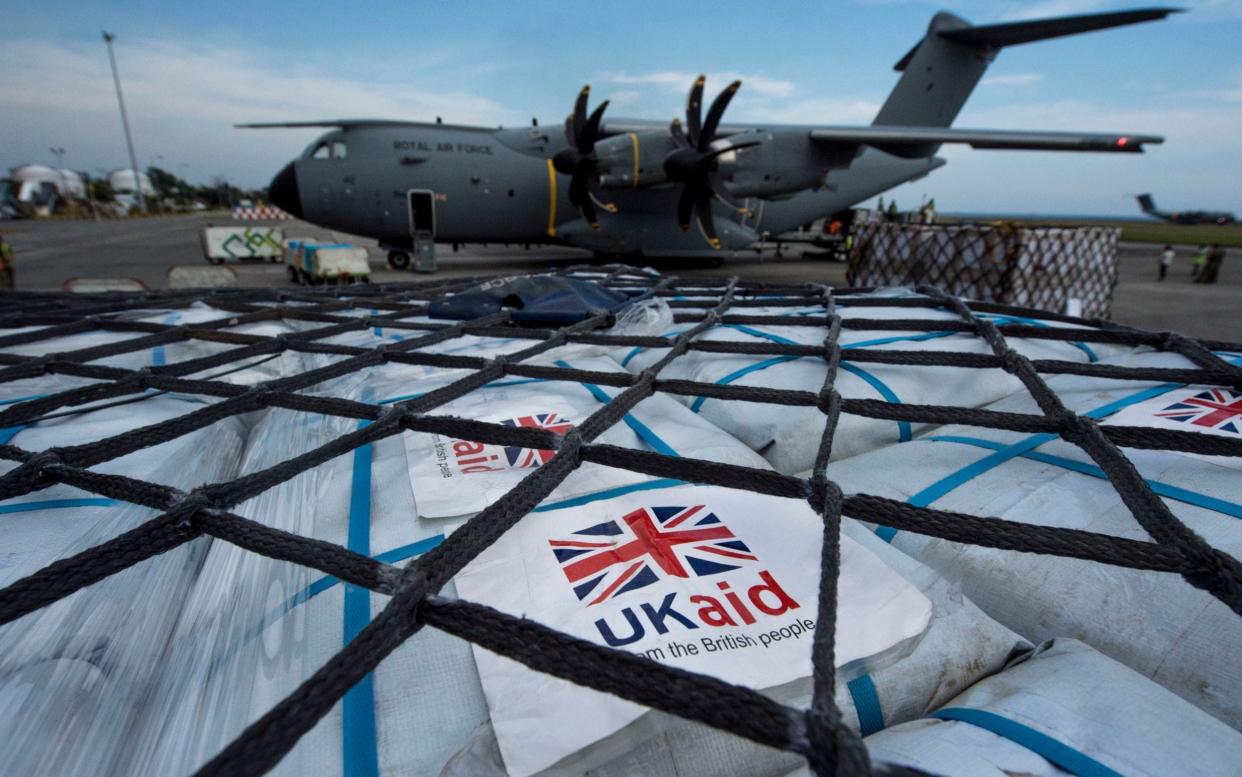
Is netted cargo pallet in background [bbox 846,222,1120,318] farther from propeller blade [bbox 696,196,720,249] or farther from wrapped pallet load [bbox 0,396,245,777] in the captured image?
wrapped pallet load [bbox 0,396,245,777]

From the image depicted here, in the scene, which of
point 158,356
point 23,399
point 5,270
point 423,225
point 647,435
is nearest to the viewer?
point 647,435

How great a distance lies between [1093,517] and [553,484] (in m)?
0.98

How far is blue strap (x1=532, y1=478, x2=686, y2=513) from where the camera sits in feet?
3.29

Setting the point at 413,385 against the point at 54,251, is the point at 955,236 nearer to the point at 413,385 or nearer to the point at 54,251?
the point at 413,385

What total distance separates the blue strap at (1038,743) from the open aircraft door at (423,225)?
984cm

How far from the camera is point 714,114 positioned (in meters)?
7.46

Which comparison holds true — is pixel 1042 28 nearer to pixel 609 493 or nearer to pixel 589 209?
pixel 589 209

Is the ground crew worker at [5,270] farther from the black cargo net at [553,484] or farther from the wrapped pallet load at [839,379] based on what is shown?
the wrapped pallet load at [839,379]

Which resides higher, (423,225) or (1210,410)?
(423,225)

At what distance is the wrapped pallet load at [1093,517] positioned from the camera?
2.68 ft

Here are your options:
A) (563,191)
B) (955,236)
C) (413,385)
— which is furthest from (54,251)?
(955,236)

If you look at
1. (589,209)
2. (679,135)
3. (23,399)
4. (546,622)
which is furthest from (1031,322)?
(589,209)

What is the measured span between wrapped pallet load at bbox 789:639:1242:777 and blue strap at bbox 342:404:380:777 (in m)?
0.49

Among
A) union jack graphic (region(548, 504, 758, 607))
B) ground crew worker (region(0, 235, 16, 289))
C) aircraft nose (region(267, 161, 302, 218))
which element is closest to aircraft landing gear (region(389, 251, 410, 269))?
aircraft nose (region(267, 161, 302, 218))
